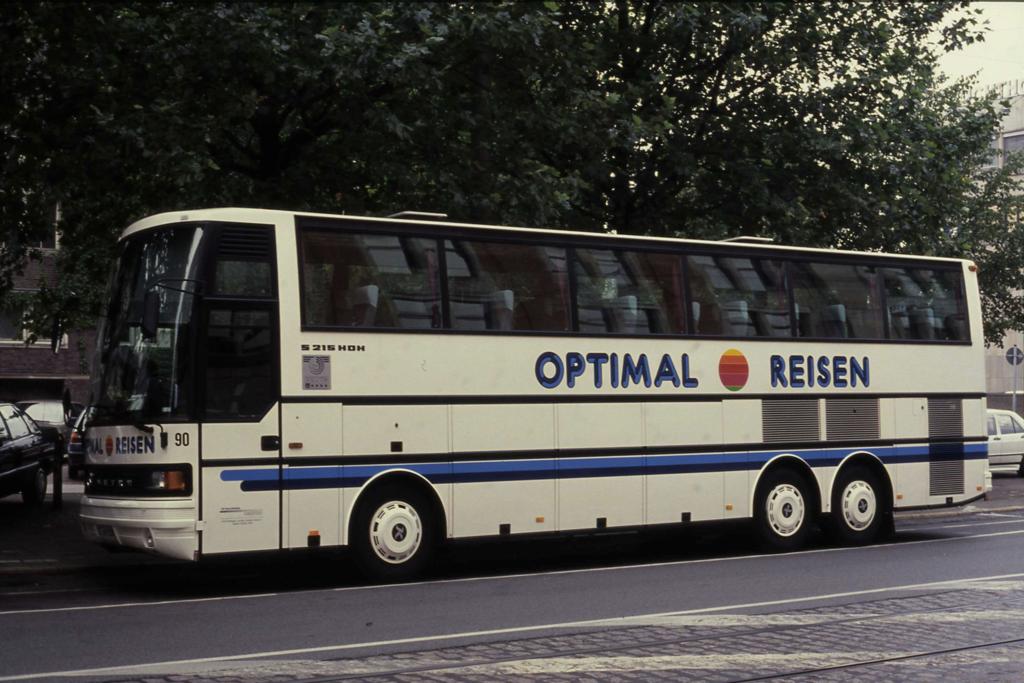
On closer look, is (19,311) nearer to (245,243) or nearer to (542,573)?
(245,243)

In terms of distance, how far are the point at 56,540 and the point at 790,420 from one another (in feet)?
28.0

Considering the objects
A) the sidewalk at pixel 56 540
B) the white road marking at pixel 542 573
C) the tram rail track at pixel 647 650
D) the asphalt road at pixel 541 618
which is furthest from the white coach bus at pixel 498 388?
the tram rail track at pixel 647 650

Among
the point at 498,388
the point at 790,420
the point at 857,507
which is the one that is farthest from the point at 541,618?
the point at 857,507

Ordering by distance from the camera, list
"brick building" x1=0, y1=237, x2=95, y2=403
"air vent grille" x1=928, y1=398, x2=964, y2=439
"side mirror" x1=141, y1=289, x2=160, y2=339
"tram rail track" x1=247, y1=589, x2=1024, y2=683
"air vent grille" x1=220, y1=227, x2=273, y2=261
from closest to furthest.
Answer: "tram rail track" x1=247, y1=589, x2=1024, y2=683 < "side mirror" x1=141, y1=289, x2=160, y2=339 < "air vent grille" x1=220, y1=227, x2=273, y2=261 < "air vent grille" x1=928, y1=398, x2=964, y2=439 < "brick building" x1=0, y1=237, x2=95, y2=403

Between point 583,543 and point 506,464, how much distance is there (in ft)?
13.4

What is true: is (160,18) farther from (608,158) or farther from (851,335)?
(851,335)

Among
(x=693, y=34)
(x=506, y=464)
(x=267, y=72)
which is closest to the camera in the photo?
(x=506, y=464)

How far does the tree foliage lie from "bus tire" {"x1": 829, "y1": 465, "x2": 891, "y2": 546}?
476 cm

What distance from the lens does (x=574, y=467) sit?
15242 mm

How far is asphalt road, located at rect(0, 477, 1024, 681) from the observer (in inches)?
342

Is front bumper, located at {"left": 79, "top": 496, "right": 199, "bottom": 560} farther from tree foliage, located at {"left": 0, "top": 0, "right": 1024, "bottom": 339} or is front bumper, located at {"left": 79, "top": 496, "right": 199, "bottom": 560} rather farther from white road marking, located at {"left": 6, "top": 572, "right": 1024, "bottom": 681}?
tree foliage, located at {"left": 0, "top": 0, "right": 1024, "bottom": 339}

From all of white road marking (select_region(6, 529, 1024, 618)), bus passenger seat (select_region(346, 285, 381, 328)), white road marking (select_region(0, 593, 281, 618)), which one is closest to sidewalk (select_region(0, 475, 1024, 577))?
white road marking (select_region(0, 593, 281, 618))

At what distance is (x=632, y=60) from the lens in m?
22.2

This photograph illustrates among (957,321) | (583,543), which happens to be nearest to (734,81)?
(957,321)
